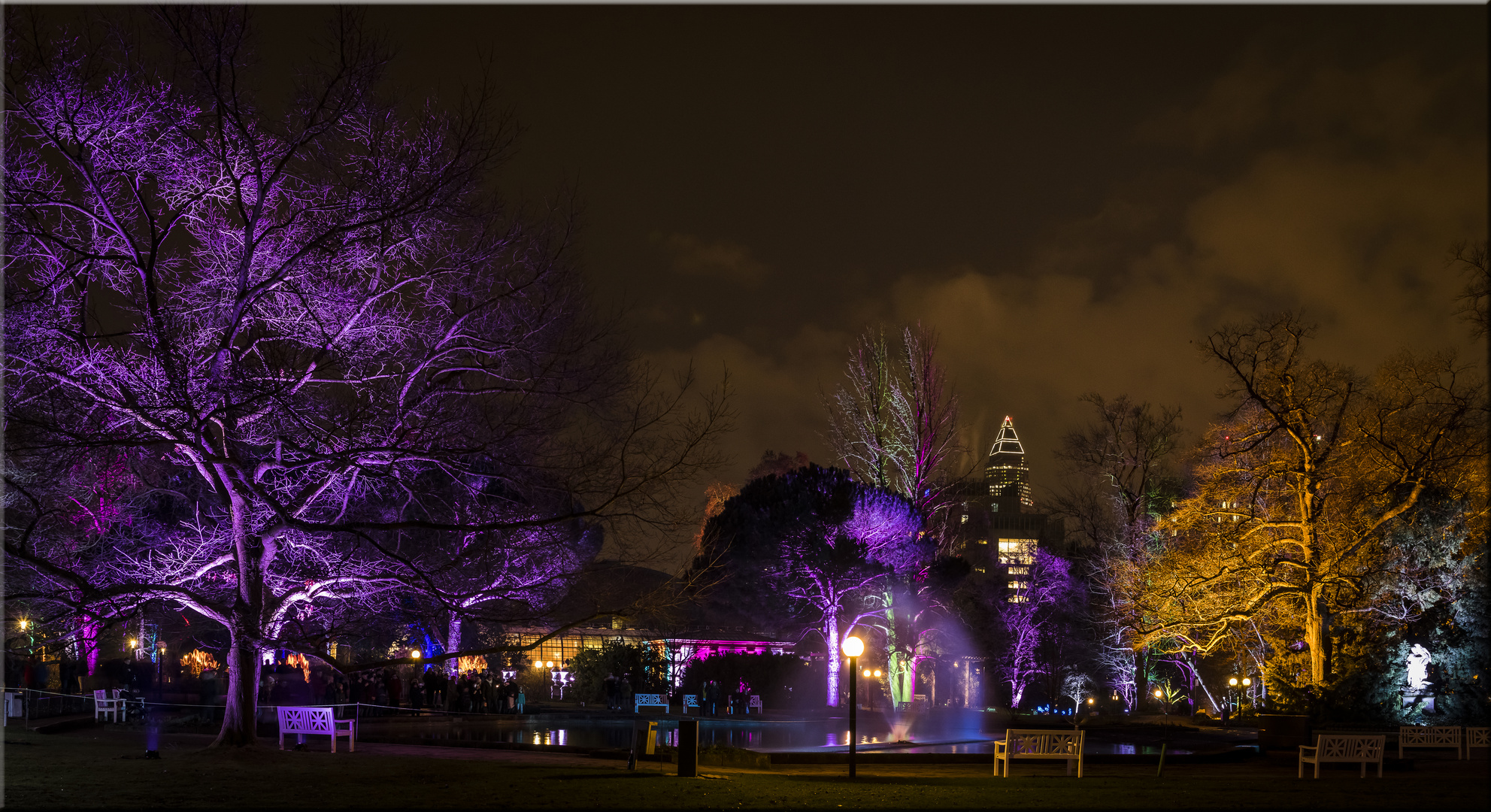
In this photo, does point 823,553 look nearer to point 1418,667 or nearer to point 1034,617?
point 1418,667

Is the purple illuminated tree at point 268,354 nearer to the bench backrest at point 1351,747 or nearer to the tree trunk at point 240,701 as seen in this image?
the tree trunk at point 240,701

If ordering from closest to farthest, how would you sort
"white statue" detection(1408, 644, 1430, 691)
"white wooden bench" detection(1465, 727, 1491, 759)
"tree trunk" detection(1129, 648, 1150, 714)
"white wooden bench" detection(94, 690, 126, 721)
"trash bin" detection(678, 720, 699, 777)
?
"trash bin" detection(678, 720, 699, 777)
"white wooden bench" detection(1465, 727, 1491, 759)
"white wooden bench" detection(94, 690, 126, 721)
"white statue" detection(1408, 644, 1430, 691)
"tree trunk" detection(1129, 648, 1150, 714)

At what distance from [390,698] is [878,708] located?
2131cm

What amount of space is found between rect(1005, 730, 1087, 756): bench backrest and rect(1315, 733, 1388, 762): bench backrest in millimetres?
3512

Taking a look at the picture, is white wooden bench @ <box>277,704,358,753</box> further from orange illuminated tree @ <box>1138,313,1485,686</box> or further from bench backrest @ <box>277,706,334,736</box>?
orange illuminated tree @ <box>1138,313,1485,686</box>

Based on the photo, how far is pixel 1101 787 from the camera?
14.1m

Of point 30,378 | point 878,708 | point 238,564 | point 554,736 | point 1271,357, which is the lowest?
A: point 878,708

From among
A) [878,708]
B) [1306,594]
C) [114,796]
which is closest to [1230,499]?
[1306,594]

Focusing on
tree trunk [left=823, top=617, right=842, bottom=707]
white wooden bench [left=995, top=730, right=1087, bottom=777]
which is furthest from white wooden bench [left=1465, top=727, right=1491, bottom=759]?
tree trunk [left=823, top=617, right=842, bottom=707]

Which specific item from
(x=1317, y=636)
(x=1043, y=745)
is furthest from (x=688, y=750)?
(x=1317, y=636)

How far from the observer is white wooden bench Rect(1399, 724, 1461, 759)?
19.4 m

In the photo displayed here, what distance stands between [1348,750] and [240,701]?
1672 centimetres

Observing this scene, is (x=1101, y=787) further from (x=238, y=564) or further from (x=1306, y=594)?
(x=1306, y=594)

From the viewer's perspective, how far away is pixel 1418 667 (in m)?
29.2
